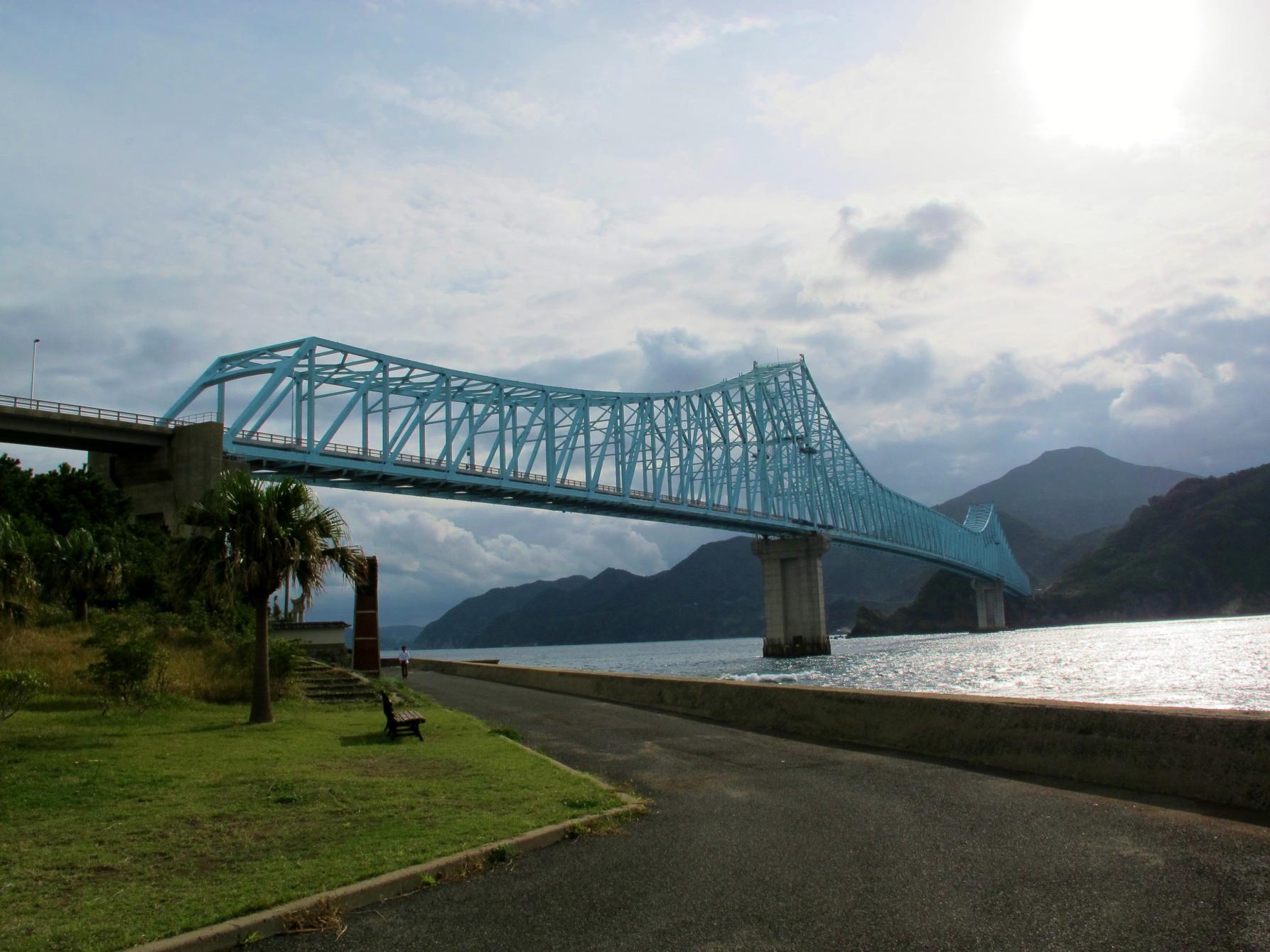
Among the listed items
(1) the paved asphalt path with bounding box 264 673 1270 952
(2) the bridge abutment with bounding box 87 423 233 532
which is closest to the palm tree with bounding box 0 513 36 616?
(1) the paved asphalt path with bounding box 264 673 1270 952

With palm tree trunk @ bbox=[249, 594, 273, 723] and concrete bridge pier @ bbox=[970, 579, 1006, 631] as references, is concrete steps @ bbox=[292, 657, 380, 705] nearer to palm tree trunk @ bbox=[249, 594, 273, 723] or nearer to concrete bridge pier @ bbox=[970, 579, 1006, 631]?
palm tree trunk @ bbox=[249, 594, 273, 723]

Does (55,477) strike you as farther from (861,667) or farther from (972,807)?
(861,667)

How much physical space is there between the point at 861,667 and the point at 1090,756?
190 feet

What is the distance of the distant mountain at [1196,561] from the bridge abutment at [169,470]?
438ft

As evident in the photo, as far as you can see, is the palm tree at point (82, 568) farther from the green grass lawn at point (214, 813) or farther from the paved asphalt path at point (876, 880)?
the paved asphalt path at point (876, 880)

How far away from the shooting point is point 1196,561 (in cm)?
14075

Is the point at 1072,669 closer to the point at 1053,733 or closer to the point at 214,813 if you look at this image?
the point at 1053,733

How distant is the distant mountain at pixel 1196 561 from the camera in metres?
137

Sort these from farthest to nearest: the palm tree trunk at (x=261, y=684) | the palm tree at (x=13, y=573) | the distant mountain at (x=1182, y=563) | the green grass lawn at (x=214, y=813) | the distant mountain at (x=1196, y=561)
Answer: the distant mountain at (x=1182, y=563), the distant mountain at (x=1196, y=561), the palm tree at (x=13, y=573), the palm tree trunk at (x=261, y=684), the green grass lawn at (x=214, y=813)

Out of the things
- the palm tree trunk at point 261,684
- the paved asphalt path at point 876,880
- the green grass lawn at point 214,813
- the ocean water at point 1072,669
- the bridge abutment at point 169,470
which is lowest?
the ocean water at point 1072,669

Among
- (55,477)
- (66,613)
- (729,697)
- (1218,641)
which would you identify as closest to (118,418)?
(55,477)

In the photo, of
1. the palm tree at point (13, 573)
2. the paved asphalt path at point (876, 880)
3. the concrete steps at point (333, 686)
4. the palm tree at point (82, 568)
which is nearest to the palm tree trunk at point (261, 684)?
the concrete steps at point (333, 686)

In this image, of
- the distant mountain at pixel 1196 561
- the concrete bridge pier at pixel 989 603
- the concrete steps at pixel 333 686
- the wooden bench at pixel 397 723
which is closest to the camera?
the wooden bench at pixel 397 723

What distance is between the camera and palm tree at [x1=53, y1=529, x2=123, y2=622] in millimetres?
28656
